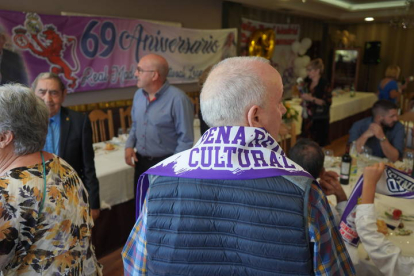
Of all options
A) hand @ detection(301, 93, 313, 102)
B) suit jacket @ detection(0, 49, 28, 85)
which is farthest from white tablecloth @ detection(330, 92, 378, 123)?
suit jacket @ detection(0, 49, 28, 85)

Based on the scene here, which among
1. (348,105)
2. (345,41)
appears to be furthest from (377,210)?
(345,41)

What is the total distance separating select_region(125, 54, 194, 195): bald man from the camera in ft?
7.97

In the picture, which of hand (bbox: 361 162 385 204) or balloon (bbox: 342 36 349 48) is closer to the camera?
hand (bbox: 361 162 385 204)

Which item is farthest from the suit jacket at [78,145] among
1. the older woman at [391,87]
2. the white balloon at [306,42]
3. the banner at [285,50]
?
the white balloon at [306,42]

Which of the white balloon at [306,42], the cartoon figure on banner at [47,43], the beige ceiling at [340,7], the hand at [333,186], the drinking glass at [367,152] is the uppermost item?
the beige ceiling at [340,7]

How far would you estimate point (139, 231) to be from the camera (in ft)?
2.98

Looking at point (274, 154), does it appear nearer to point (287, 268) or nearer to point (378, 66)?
point (287, 268)

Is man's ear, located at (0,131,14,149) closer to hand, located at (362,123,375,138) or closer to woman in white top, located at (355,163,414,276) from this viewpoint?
woman in white top, located at (355,163,414,276)

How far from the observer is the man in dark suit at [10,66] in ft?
11.3

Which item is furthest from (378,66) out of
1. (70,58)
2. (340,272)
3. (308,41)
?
(340,272)

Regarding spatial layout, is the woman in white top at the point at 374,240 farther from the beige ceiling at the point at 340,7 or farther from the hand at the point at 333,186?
the beige ceiling at the point at 340,7

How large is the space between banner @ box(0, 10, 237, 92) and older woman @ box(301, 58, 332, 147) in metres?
1.98

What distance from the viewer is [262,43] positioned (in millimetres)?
7301

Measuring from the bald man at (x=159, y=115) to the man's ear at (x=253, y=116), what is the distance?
162cm
